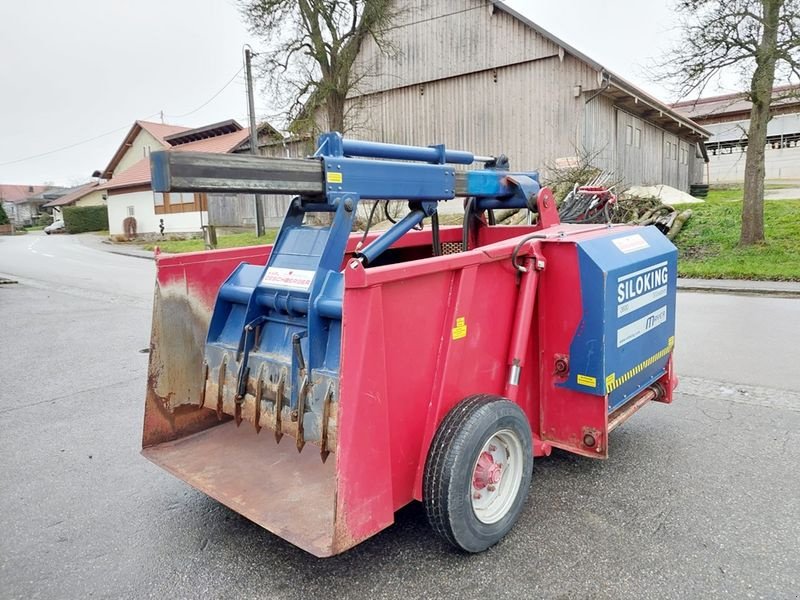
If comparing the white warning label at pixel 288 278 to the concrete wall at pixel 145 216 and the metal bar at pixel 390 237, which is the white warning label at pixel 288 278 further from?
the concrete wall at pixel 145 216

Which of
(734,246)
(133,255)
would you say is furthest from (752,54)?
(133,255)

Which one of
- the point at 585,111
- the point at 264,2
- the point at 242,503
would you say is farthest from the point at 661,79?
the point at 242,503

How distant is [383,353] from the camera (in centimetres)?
239

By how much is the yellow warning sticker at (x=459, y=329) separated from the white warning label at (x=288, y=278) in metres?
0.74

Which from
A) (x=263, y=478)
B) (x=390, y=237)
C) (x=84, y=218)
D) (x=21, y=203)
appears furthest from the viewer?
(x=21, y=203)

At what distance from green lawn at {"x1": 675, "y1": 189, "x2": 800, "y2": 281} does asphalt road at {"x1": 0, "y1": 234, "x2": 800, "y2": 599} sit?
7.53 m

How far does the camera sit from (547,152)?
18.0 metres

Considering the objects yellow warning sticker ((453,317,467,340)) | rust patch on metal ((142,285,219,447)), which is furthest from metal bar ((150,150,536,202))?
rust patch on metal ((142,285,219,447))

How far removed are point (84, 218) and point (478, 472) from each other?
50.4m

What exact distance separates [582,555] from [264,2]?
59.9ft

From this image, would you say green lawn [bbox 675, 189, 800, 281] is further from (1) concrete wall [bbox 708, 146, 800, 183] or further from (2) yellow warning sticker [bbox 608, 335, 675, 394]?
(1) concrete wall [bbox 708, 146, 800, 183]

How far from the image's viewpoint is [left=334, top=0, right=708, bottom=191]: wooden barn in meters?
17.3

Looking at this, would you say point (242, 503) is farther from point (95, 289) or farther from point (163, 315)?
point (95, 289)

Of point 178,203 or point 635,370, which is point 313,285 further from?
point 178,203
